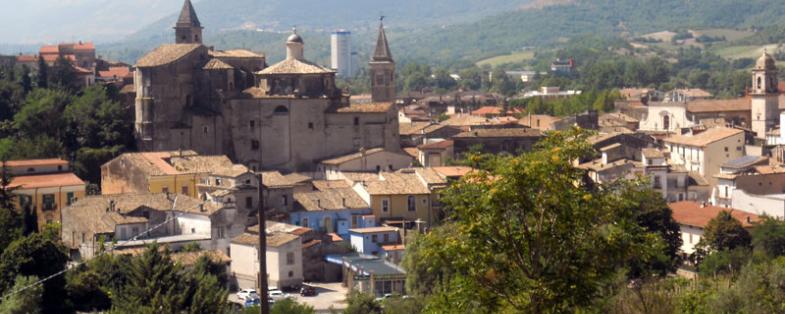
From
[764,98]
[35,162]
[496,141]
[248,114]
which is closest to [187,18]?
[248,114]

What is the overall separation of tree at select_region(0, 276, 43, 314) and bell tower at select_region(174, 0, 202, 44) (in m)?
27.8

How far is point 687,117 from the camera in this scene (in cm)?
7212

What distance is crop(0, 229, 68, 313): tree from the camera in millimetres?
34656

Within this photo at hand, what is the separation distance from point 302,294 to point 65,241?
6442mm

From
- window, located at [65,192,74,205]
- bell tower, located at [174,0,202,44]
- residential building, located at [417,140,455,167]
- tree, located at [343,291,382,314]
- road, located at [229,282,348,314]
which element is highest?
bell tower, located at [174,0,202,44]

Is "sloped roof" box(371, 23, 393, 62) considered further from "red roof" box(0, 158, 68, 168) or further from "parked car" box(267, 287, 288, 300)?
"parked car" box(267, 287, 288, 300)

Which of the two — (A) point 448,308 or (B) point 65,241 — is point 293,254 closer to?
(B) point 65,241

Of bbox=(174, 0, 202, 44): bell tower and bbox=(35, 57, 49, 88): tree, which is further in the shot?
bbox=(35, 57, 49, 88): tree

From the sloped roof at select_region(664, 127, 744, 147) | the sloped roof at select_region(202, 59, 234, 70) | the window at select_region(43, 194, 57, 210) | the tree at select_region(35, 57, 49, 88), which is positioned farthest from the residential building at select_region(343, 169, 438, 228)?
the tree at select_region(35, 57, 49, 88)

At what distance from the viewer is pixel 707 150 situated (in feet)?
188

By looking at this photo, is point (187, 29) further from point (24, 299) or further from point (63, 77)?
point (24, 299)

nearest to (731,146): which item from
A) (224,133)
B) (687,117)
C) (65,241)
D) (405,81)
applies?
(687,117)

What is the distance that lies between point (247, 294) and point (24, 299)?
758 cm

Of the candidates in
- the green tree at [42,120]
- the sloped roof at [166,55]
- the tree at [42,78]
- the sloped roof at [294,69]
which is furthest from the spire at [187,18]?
the sloped roof at [294,69]
